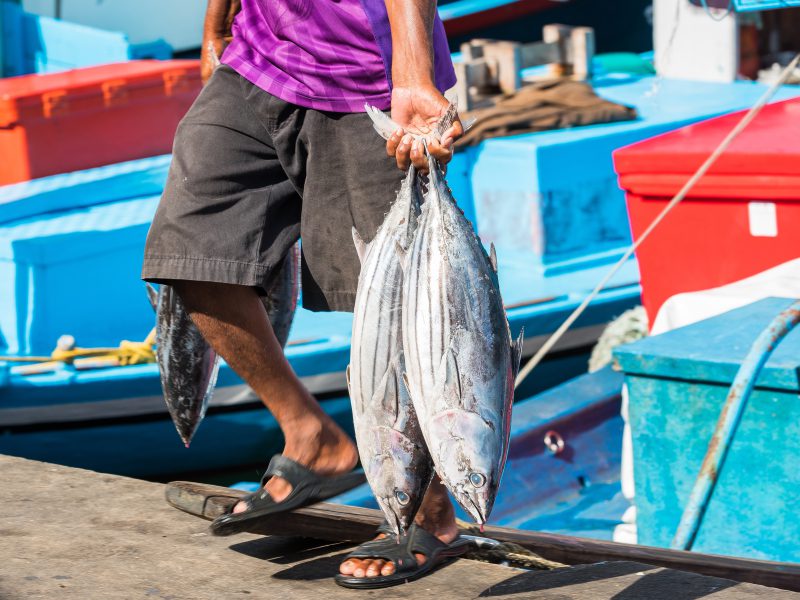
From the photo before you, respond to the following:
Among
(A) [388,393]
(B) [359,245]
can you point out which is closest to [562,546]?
(A) [388,393]

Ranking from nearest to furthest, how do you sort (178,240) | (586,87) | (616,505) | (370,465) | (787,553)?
(370,465) → (178,240) → (787,553) → (616,505) → (586,87)

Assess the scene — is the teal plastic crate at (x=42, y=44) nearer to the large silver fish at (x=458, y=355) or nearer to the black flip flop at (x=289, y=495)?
the black flip flop at (x=289, y=495)

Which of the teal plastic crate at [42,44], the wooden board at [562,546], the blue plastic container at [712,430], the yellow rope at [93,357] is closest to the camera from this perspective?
the wooden board at [562,546]

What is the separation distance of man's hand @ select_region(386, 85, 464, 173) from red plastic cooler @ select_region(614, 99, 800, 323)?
7.74ft

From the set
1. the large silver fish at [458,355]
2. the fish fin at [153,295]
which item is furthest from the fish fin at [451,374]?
the fish fin at [153,295]

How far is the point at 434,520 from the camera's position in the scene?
2.39 m

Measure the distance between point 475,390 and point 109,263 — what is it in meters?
3.79

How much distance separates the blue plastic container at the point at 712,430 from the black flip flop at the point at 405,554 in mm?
1167

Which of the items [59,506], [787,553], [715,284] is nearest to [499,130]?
[715,284]

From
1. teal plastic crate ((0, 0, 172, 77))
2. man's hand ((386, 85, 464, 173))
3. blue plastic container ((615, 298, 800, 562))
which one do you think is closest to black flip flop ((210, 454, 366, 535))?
man's hand ((386, 85, 464, 173))

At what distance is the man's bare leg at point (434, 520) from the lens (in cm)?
229

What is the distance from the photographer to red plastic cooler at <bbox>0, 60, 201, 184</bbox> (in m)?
5.73

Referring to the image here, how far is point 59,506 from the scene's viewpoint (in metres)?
2.76

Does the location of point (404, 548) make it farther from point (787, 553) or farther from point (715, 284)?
point (715, 284)
